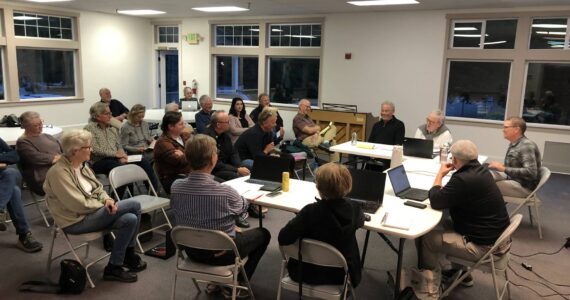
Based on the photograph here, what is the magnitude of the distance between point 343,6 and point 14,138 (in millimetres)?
5403

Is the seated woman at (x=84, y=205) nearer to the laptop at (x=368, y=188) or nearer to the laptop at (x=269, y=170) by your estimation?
the laptop at (x=269, y=170)

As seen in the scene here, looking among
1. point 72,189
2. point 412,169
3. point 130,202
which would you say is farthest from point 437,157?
point 72,189

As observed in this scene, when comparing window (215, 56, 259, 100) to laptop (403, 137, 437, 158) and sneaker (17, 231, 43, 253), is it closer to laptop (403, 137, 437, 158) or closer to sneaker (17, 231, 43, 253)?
laptop (403, 137, 437, 158)

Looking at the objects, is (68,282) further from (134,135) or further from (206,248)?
(134,135)

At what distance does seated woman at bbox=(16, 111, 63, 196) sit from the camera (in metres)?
4.02

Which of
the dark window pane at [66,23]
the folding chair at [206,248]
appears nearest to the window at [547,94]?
the folding chair at [206,248]

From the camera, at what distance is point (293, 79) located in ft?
31.8

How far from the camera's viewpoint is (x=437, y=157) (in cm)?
502

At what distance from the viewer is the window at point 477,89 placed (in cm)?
771

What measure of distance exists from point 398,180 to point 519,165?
1.77 m

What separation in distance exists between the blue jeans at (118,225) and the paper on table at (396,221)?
1.82 meters

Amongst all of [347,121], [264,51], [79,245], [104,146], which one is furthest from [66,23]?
[79,245]

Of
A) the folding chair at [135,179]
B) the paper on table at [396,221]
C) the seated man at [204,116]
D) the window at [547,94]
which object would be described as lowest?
the folding chair at [135,179]

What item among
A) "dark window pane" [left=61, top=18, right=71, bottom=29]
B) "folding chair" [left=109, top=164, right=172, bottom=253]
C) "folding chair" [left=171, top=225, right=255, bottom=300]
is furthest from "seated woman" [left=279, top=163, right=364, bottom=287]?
"dark window pane" [left=61, top=18, right=71, bottom=29]
